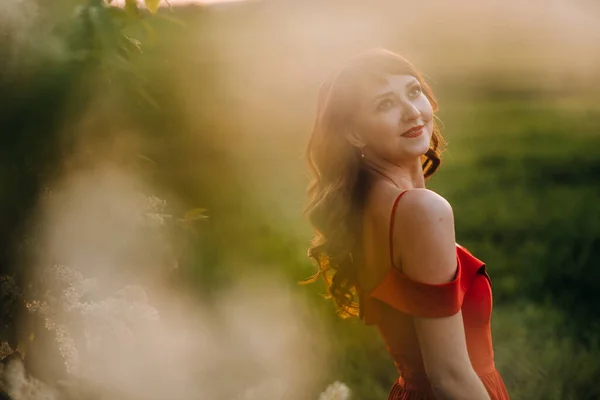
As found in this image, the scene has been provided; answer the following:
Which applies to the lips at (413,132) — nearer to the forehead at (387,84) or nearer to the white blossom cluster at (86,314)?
the forehead at (387,84)

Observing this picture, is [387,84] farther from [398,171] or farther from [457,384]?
[457,384]

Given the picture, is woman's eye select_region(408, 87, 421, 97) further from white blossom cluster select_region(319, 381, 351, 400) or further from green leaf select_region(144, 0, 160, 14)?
white blossom cluster select_region(319, 381, 351, 400)

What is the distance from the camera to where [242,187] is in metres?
2.91

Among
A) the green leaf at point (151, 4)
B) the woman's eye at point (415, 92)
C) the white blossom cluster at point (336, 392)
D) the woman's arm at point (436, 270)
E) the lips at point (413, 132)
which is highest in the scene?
the green leaf at point (151, 4)

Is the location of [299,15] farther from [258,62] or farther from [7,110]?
[7,110]

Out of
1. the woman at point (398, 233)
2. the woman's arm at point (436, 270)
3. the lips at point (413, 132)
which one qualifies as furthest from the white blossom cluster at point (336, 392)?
the lips at point (413, 132)

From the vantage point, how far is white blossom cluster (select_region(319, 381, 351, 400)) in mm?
2951

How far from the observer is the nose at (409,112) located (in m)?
1.67

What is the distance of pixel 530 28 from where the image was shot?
3.41 m

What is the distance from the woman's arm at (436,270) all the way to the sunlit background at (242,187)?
1.07 metres

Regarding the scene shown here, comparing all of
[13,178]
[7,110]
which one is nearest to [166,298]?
[13,178]

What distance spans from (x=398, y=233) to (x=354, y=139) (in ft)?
0.86

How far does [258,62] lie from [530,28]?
1.30 m

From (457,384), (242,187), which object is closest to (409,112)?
(457,384)
